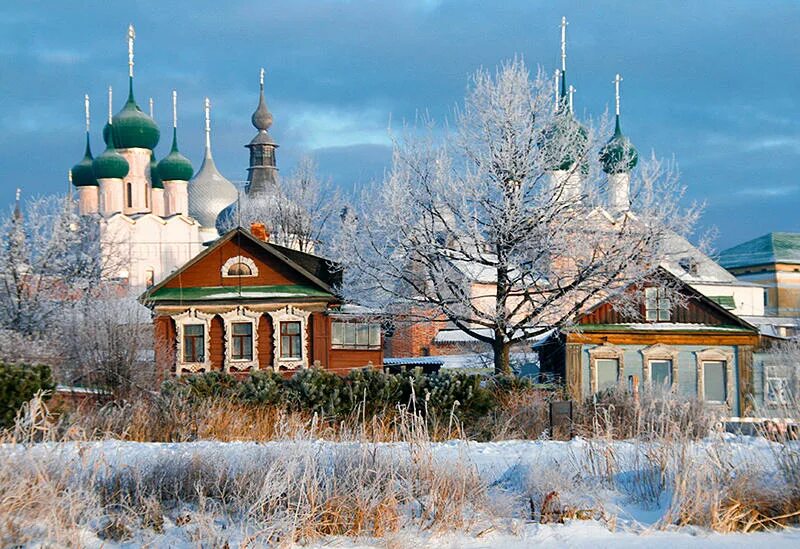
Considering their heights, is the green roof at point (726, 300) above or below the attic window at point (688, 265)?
below

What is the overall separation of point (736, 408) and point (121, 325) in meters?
16.4

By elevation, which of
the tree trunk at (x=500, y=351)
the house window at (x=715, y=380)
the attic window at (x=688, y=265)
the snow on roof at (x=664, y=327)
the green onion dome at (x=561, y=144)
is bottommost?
the house window at (x=715, y=380)

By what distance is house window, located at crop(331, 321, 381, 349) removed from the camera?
33.2m

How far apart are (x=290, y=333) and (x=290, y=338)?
16 centimetres

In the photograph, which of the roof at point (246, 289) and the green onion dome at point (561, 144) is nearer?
the green onion dome at point (561, 144)

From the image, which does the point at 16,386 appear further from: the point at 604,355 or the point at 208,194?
the point at 208,194

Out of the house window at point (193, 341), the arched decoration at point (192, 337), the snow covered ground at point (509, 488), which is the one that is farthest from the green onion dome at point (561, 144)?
the snow covered ground at point (509, 488)

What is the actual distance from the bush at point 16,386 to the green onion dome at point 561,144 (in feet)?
37.7

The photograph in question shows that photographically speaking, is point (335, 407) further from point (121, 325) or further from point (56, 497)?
point (56, 497)

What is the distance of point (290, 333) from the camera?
1297 inches

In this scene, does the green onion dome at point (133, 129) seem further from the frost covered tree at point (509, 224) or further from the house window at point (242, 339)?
the frost covered tree at point (509, 224)

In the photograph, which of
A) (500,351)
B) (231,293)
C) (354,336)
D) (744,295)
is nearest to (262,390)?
(500,351)

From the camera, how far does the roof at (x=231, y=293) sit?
32.7m

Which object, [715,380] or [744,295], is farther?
[744,295]
